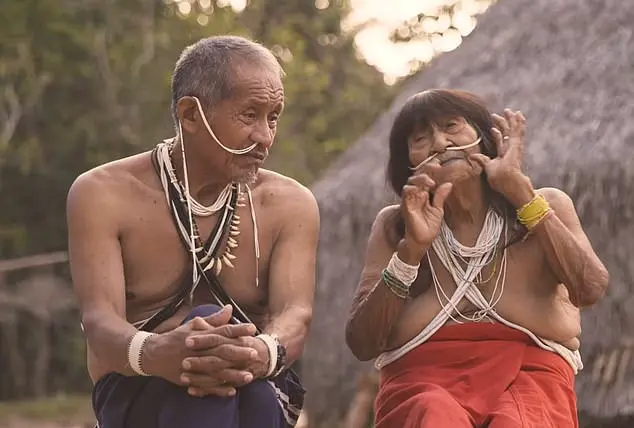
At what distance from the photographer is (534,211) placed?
9.73 feet

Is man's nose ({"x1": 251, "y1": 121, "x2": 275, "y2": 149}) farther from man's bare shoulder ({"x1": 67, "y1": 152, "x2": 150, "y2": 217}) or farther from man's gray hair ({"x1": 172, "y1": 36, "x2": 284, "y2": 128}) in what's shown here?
man's bare shoulder ({"x1": 67, "y1": 152, "x2": 150, "y2": 217})

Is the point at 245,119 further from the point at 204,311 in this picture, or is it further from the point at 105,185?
the point at 204,311

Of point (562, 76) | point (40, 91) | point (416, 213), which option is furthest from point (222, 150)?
point (40, 91)

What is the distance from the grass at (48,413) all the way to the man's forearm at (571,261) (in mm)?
7132

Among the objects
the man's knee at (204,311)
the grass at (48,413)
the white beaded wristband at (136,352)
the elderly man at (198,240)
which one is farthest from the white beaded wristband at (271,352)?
the grass at (48,413)

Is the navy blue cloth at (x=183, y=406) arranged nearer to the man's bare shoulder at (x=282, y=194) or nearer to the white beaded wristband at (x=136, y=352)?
the white beaded wristband at (x=136, y=352)

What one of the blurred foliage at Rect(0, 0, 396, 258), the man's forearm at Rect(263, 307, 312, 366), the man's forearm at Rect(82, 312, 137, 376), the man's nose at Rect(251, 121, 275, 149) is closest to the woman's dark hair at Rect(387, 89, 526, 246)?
the man's nose at Rect(251, 121, 275, 149)

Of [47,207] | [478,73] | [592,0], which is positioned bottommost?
[47,207]

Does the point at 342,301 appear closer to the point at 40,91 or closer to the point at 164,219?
the point at 164,219

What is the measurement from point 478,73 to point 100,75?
19.6 feet

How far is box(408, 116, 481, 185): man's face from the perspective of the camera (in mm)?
3027

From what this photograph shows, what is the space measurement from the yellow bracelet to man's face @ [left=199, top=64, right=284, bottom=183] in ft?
2.26

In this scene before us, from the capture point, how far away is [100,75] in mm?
11703

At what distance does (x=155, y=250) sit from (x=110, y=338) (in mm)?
330
